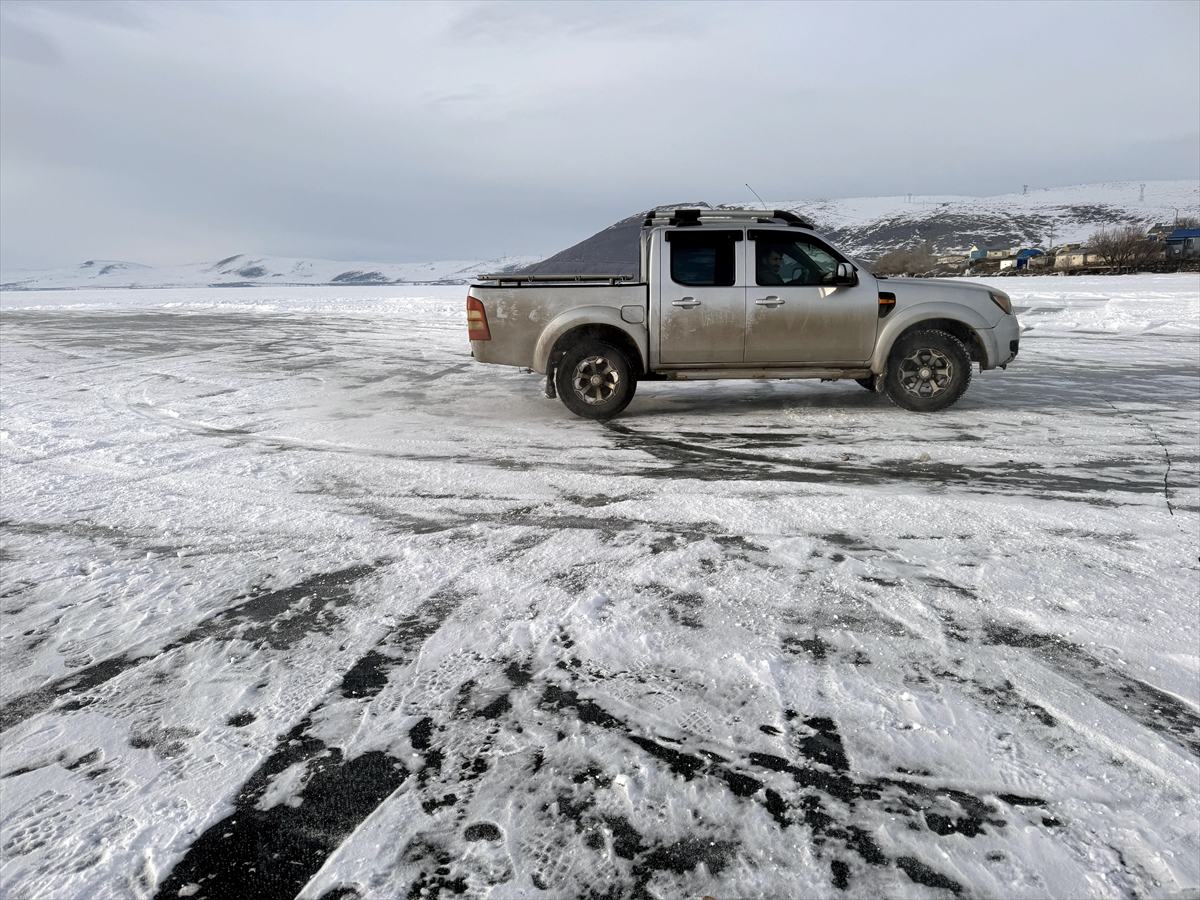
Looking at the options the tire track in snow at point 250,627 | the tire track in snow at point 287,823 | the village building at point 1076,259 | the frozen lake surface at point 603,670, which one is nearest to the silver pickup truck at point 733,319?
the frozen lake surface at point 603,670

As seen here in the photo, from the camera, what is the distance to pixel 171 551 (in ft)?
13.9

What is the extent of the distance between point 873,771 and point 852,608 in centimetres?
115

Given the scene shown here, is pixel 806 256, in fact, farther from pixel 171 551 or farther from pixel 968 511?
pixel 171 551

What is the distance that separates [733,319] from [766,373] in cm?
66

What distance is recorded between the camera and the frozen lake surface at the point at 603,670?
6.79 ft

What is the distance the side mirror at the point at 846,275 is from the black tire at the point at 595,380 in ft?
7.38

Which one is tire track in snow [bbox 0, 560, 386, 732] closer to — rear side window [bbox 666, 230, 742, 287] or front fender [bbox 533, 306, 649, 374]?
front fender [bbox 533, 306, 649, 374]

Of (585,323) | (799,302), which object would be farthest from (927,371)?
(585,323)

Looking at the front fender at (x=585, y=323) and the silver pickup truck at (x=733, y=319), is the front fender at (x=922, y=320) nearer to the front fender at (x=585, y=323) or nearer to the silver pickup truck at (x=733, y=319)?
the silver pickup truck at (x=733, y=319)

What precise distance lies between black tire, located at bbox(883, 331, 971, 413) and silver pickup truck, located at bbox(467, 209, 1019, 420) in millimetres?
14

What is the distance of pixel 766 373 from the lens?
7875 millimetres

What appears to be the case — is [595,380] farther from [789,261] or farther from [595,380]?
[789,261]

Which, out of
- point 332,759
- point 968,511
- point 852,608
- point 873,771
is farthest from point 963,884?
point 968,511

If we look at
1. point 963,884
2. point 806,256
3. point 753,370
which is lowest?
point 963,884
